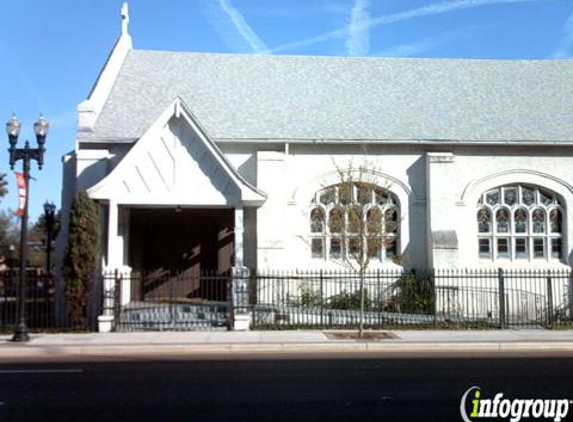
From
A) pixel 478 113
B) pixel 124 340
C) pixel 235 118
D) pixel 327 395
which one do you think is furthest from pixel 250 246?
pixel 327 395

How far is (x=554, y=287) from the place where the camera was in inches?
875

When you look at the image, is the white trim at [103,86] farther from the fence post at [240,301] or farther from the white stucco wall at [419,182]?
the fence post at [240,301]

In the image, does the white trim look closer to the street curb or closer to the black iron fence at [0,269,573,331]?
the black iron fence at [0,269,573,331]

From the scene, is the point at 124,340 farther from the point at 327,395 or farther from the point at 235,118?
the point at 235,118

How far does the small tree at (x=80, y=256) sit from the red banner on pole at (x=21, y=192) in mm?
1711

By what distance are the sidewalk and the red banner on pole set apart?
10.8 feet

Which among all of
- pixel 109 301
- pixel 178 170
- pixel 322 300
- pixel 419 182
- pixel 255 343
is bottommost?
pixel 255 343

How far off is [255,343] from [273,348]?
46 centimetres

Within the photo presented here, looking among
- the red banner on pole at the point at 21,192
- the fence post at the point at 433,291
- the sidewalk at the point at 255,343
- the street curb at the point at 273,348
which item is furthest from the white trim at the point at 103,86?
the fence post at the point at 433,291

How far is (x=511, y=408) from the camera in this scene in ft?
26.5

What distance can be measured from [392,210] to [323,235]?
262 cm

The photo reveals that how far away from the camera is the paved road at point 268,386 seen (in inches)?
309

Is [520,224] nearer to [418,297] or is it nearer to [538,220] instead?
[538,220]

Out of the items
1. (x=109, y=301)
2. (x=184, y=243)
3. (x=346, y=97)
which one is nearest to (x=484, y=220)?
(x=346, y=97)
